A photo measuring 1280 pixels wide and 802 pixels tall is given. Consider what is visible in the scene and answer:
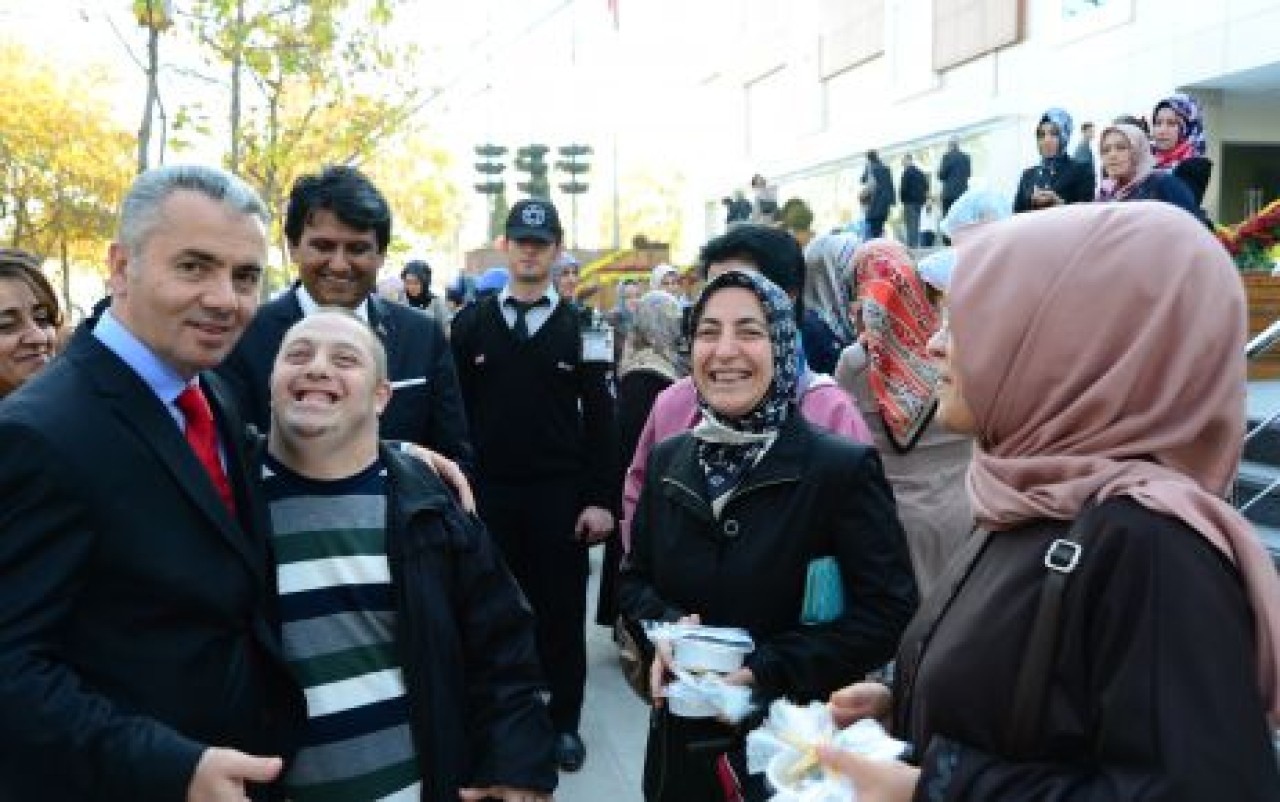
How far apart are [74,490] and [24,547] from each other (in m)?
0.11

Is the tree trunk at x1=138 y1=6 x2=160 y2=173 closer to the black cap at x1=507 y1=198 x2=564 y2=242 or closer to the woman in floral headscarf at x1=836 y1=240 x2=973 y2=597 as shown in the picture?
the black cap at x1=507 y1=198 x2=564 y2=242

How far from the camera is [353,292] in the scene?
3471 mm

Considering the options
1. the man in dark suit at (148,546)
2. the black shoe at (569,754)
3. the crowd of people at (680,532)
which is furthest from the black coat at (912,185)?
the man in dark suit at (148,546)

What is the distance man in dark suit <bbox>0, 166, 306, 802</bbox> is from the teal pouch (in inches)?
45.3

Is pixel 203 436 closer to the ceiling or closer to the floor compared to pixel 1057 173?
closer to the floor

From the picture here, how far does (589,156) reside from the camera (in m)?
20.7

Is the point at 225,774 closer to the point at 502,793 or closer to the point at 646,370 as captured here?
the point at 502,793

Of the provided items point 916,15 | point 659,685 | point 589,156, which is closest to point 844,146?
point 916,15

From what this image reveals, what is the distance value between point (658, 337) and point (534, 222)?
4.23 ft

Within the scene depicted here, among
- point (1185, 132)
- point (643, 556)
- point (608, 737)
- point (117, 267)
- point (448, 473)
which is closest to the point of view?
point (117, 267)

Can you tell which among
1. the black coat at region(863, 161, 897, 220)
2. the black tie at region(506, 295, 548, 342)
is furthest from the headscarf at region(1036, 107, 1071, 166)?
the black coat at region(863, 161, 897, 220)

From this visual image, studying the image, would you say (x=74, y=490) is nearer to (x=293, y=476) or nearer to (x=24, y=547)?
(x=24, y=547)

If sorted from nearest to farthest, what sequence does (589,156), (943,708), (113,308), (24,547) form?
(943,708) → (24,547) → (113,308) → (589,156)

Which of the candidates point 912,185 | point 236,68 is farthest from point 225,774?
point 912,185
